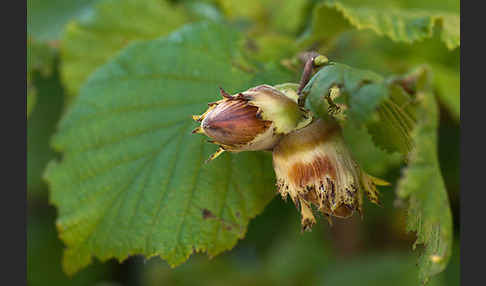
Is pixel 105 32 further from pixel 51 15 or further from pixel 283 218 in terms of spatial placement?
pixel 283 218

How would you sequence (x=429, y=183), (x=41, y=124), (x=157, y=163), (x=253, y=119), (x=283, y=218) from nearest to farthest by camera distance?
1. (x=429, y=183)
2. (x=253, y=119)
3. (x=157, y=163)
4. (x=41, y=124)
5. (x=283, y=218)

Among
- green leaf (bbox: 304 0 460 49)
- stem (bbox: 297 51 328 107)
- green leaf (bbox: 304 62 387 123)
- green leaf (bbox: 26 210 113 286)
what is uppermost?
green leaf (bbox: 304 62 387 123)

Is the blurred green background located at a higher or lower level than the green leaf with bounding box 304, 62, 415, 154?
lower

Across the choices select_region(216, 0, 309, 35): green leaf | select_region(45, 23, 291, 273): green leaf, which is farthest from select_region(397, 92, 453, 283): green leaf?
select_region(216, 0, 309, 35): green leaf

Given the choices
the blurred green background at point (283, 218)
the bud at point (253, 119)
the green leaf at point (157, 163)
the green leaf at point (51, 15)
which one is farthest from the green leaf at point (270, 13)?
the bud at point (253, 119)

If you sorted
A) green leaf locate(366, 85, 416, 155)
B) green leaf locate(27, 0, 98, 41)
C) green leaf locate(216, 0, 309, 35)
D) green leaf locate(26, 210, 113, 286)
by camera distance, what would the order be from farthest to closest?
green leaf locate(26, 210, 113, 286) < green leaf locate(27, 0, 98, 41) < green leaf locate(216, 0, 309, 35) < green leaf locate(366, 85, 416, 155)

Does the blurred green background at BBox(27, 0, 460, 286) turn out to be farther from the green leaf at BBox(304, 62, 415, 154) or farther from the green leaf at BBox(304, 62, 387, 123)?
the green leaf at BBox(304, 62, 387, 123)

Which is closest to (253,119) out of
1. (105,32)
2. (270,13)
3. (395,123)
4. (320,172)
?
(320,172)
